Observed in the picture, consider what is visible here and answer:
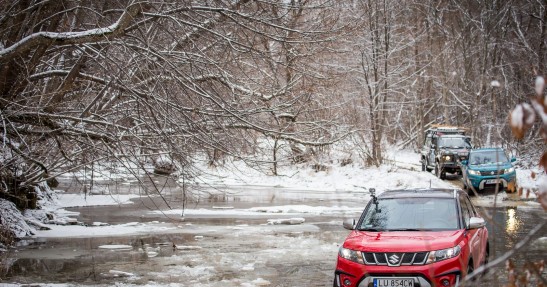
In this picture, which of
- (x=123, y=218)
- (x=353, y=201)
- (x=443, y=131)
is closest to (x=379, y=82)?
(x=443, y=131)

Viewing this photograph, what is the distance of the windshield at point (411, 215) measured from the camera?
366 inches

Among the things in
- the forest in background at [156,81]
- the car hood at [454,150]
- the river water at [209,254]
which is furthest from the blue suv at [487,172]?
the forest in background at [156,81]

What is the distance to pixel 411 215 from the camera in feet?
31.3

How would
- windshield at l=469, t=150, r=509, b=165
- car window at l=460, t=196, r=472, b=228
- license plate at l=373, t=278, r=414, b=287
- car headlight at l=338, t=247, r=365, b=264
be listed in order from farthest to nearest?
1. windshield at l=469, t=150, r=509, b=165
2. car window at l=460, t=196, r=472, b=228
3. car headlight at l=338, t=247, r=365, b=264
4. license plate at l=373, t=278, r=414, b=287

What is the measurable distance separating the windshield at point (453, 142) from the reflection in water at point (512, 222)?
11.4m

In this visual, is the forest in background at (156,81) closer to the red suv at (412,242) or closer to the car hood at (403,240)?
the red suv at (412,242)

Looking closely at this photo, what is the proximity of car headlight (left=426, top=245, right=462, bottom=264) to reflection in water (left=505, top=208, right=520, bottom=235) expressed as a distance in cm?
774

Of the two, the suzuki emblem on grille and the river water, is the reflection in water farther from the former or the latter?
the suzuki emblem on grille

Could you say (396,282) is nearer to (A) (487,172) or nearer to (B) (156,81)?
(B) (156,81)

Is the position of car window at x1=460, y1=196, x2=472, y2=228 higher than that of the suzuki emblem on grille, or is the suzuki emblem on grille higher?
car window at x1=460, y1=196, x2=472, y2=228

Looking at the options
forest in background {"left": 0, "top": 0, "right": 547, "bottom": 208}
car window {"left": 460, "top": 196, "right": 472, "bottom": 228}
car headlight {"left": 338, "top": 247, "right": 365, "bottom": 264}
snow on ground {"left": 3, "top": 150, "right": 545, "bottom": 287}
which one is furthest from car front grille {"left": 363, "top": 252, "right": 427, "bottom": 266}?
forest in background {"left": 0, "top": 0, "right": 547, "bottom": 208}

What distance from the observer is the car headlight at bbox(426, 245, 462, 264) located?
8188 millimetres

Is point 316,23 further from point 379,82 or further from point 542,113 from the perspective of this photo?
point 379,82

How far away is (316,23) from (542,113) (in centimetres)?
1179
